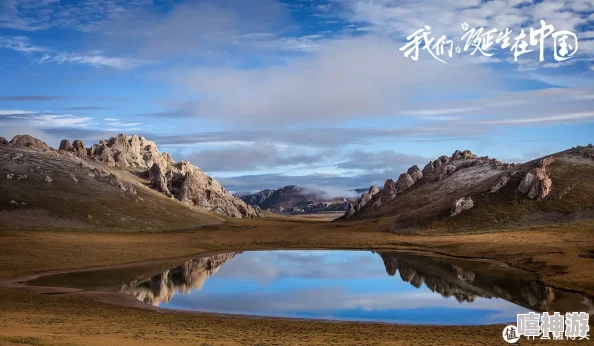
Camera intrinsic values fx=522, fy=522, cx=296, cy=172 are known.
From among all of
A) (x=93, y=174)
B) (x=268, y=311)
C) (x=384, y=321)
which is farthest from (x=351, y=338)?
(x=93, y=174)

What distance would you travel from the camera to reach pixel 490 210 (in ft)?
447

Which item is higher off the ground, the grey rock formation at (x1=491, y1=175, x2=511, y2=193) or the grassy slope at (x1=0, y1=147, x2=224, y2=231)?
the grey rock formation at (x1=491, y1=175, x2=511, y2=193)

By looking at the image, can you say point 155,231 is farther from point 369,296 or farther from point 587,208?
point 587,208

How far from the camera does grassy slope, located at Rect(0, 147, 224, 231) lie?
13412 cm

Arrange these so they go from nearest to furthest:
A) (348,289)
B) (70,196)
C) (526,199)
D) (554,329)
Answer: (554,329) → (348,289) → (526,199) → (70,196)

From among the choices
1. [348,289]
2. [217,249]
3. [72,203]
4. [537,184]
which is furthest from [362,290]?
[72,203]

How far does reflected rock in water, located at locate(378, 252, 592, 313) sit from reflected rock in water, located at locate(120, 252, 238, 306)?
27394 millimetres

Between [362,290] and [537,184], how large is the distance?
93.6 meters

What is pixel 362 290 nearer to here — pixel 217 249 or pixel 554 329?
pixel 554 329

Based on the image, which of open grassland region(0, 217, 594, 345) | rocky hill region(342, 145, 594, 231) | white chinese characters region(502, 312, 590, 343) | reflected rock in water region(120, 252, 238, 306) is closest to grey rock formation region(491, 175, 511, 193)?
rocky hill region(342, 145, 594, 231)

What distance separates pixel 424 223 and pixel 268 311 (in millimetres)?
98492

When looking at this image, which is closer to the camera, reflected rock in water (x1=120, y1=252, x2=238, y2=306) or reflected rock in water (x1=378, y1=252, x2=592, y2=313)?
reflected rock in water (x1=378, y1=252, x2=592, y2=313)

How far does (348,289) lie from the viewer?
6362 cm

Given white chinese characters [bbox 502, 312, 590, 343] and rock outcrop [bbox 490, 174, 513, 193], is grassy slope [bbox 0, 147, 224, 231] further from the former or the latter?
white chinese characters [bbox 502, 312, 590, 343]
